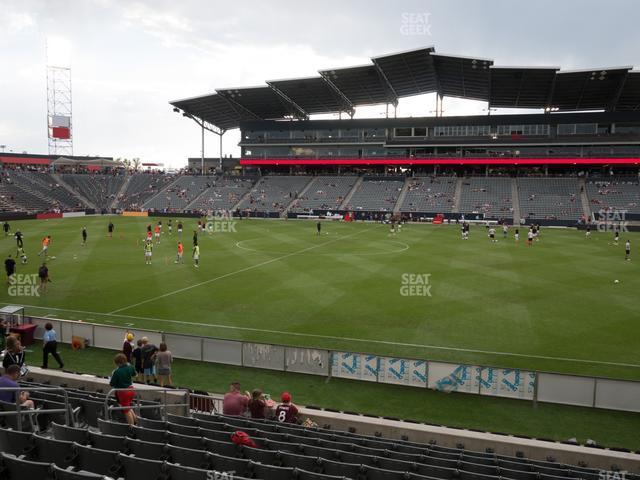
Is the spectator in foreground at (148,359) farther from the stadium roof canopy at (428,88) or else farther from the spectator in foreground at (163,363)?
the stadium roof canopy at (428,88)

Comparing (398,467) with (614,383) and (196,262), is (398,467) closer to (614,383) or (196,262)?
(614,383)

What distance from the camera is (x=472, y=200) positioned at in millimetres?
75375

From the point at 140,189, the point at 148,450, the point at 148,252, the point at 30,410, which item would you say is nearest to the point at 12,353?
the point at 30,410

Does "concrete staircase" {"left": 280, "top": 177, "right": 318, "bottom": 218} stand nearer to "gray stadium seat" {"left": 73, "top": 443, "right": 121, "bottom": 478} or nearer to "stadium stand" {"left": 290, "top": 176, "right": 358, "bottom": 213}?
"stadium stand" {"left": 290, "top": 176, "right": 358, "bottom": 213}

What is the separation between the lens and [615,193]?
7056cm

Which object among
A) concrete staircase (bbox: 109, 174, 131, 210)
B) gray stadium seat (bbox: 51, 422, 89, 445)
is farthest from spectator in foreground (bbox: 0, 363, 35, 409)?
concrete staircase (bbox: 109, 174, 131, 210)

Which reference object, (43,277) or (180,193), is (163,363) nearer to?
(43,277)

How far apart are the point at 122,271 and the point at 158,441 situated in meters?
Answer: 25.7

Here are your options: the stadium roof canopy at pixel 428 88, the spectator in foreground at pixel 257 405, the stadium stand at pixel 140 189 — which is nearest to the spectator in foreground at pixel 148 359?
the spectator in foreground at pixel 257 405

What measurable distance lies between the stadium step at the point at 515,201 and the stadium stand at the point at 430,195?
9.07 m

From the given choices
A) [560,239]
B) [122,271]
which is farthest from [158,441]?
[560,239]

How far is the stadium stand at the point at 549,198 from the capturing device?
6807 centimetres

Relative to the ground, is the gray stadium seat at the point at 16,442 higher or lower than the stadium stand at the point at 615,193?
lower

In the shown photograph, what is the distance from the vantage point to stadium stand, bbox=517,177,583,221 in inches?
2680
